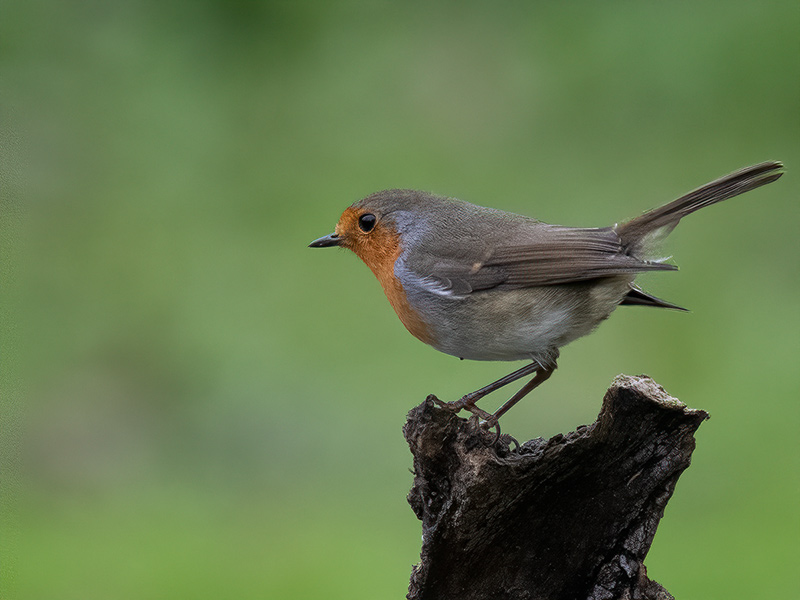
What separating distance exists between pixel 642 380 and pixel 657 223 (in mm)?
1410

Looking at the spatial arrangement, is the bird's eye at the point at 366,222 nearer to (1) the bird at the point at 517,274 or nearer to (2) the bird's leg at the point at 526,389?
(1) the bird at the point at 517,274

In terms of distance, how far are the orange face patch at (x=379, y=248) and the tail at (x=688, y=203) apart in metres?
1.16

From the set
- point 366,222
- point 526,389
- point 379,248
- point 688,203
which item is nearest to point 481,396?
point 526,389

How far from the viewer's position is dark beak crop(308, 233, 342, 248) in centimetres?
438

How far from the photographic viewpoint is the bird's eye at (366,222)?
4.35 meters

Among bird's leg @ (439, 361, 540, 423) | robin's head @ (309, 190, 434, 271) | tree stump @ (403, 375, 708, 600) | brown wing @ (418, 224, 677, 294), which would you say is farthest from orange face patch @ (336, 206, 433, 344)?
tree stump @ (403, 375, 708, 600)

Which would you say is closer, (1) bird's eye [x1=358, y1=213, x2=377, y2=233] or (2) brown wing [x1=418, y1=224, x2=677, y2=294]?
(2) brown wing [x1=418, y1=224, x2=677, y2=294]

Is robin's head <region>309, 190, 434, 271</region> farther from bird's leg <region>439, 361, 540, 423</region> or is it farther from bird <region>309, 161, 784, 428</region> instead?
bird's leg <region>439, 361, 540, 423</region>

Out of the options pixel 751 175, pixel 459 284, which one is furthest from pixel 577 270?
pixel 751 175

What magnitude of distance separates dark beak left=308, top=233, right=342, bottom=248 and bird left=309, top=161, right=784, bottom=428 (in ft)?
0.84

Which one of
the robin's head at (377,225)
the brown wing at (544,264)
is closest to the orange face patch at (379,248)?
the robin's head at (377,225)

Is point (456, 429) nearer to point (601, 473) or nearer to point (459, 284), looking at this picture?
point (601, 473)

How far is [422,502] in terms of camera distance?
3.03 m

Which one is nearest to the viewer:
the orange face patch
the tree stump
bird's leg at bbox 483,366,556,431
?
the tree stump
